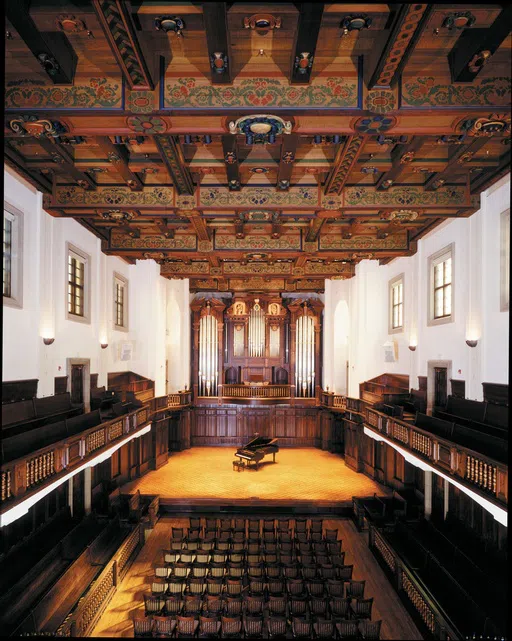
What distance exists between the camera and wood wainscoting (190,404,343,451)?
19.1 meters

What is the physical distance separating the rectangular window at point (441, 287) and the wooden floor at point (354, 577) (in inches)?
229

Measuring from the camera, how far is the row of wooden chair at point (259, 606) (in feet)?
24.2

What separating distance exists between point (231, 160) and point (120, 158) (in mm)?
1888

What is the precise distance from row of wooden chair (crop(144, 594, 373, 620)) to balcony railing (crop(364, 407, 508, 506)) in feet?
8.60

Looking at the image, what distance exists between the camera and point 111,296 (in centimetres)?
1348

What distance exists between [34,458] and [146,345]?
29.2ft

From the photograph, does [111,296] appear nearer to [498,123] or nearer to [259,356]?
[259,356]

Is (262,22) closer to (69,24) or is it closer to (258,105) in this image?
(258,105)

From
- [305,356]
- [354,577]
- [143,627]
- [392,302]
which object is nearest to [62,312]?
[143,627]

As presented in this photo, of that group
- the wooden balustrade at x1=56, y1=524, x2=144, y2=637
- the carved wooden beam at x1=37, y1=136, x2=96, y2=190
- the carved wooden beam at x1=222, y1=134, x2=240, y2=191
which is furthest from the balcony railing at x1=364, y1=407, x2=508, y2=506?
the carved wooden beam at x1=37, y1=136, x2=96, y2=190

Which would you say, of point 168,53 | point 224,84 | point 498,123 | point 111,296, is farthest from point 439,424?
point 111,296

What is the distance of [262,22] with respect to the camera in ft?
14.4

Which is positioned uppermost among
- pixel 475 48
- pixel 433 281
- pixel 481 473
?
pixel 475 48

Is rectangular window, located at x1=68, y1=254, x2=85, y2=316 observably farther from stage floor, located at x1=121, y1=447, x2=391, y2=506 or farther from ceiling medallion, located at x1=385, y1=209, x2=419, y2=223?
ceiling medallion, located at x1=385, y1=209, x2=419, y2=223
